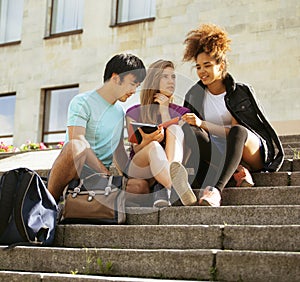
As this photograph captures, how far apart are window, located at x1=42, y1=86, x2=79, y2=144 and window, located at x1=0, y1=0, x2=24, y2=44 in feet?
6.36

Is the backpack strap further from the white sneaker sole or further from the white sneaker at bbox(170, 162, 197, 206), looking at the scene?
the white sneaker at bbox(170, 162, 197, 206)

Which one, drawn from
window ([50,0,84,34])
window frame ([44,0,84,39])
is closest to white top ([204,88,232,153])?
window frame ([44,0,84,39])

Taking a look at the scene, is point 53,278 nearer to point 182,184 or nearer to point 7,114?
point 182,184

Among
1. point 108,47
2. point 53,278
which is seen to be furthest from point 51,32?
point 53,278

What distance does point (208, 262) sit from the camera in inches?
183

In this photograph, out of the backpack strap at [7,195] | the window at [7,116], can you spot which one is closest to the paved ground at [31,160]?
the backpack strap at [7,195]

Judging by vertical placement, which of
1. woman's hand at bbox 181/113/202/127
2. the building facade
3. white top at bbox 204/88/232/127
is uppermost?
the building facade

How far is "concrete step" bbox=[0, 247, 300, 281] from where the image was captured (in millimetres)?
4398

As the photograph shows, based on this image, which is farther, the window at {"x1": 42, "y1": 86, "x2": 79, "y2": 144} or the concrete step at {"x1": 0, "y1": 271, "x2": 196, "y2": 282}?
the window at {"x1": 42, "y1": 86, "x2": 79, "y2": 144}

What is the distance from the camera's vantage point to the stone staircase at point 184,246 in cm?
455

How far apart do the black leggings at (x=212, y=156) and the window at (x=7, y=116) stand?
1238 cm

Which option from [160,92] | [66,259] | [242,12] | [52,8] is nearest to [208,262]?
[66,259]

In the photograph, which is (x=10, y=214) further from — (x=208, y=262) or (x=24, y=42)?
(x=24, y=42)

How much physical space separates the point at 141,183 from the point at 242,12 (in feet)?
30.8
